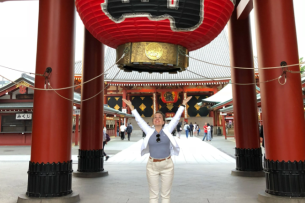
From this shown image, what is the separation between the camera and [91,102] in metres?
6.07

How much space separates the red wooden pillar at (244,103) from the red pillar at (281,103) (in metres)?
2.08

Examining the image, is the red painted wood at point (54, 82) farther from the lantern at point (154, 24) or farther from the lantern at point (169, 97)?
the lantern at point (169, 97)

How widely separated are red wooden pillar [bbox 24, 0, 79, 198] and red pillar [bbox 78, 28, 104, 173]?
200cm

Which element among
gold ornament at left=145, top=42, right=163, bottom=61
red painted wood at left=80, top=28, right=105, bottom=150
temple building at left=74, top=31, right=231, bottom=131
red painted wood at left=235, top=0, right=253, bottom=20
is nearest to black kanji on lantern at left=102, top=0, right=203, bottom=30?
gold ornament at left=145, top=42, right=163, bottom=61

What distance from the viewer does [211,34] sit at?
2.95 m

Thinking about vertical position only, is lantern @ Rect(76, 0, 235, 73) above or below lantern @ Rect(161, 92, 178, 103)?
below

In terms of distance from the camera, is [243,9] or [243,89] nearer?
[243,9]

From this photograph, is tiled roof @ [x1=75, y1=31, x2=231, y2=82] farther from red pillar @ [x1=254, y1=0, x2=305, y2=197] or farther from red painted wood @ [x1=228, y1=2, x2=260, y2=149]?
red pillar @ [x1=254, y1=0, x2=305, y2=197]

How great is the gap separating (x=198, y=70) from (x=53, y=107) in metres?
22.8

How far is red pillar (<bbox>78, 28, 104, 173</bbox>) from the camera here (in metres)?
5.93

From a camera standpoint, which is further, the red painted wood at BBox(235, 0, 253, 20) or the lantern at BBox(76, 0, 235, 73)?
the red painted wood at BBox(235, 0, 253, 20)

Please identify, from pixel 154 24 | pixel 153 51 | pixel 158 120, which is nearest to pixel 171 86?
pixel 158 120

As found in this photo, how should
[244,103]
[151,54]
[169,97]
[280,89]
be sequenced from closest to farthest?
[151,54] → [280,89] → [244,103] → [169,97]

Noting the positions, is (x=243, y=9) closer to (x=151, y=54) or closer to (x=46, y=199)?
(x=151, y=54)
